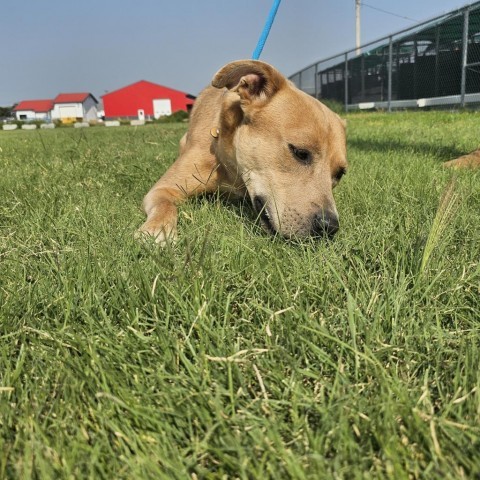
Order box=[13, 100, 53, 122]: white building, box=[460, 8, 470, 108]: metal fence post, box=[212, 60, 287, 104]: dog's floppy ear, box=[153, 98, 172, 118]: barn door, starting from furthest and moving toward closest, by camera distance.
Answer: box=[13, 100, 53, 122]: white building → box=[153, 98, 172, 118]: barn door → box=[460, 8, 470, 108]: metal fence post → box=[212, 60, 287, 104]: dog's floppy ear

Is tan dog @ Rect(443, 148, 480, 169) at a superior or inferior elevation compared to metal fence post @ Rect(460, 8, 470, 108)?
inferior

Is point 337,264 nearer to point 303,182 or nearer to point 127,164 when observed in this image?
point 303,182

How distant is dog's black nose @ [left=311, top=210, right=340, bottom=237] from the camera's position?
209 centimetres

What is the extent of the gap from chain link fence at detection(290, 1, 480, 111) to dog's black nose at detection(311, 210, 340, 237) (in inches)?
500

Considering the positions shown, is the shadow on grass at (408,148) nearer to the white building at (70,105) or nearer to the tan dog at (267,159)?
the tan dog at (267,159)

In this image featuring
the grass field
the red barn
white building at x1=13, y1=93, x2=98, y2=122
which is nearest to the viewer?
the grass field

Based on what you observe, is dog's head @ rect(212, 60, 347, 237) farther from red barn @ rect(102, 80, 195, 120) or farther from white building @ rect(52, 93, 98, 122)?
white building @ rect(52, 93, 98, 122)

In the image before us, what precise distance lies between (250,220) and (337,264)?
2.97 feet

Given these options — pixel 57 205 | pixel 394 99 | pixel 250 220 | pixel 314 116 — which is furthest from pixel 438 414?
pixel 394 99

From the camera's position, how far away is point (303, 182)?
2.45m

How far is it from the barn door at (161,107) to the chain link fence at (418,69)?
4743 cm

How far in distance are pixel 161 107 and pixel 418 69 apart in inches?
2134

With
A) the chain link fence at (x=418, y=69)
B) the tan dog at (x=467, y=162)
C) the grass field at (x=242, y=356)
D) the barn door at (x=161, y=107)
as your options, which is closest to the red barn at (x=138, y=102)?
the barn door at (x=161, y=107)

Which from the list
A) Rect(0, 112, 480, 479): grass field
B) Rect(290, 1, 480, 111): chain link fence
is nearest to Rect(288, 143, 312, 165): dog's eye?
Rect(0, 112, 480, 479): grass field
